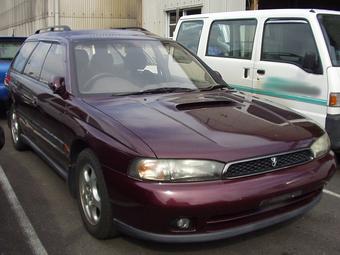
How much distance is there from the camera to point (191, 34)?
7.79 m

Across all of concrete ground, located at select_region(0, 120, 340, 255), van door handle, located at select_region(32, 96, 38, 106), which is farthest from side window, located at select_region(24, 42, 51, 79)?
concrete ground, located at select_region(0, 120, 340, 255)

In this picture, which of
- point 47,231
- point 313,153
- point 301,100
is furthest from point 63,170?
point 301,100

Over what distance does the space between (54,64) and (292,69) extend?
283 centimetres

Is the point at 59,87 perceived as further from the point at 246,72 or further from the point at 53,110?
the point at 246,72

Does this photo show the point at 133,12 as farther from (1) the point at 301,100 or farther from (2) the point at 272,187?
(2) the point at 272,187

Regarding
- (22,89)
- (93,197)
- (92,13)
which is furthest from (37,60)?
(92,13)

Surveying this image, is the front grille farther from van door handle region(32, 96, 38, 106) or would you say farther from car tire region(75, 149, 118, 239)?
van door handle region(32, 96, 38, 106)

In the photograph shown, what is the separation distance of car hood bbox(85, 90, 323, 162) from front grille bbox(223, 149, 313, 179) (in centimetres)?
4

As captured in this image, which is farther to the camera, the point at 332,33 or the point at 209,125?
the point at 332,33

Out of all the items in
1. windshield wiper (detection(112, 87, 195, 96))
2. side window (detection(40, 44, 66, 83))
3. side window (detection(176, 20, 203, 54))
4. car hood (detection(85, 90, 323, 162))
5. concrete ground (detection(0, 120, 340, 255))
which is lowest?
concrete ground (detection(0, 120, 340, 255))

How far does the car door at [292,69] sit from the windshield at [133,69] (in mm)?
1415

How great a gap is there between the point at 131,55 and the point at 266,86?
2315 mm

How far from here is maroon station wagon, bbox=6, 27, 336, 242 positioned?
3.02m

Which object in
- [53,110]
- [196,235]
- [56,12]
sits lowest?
[196,235]
